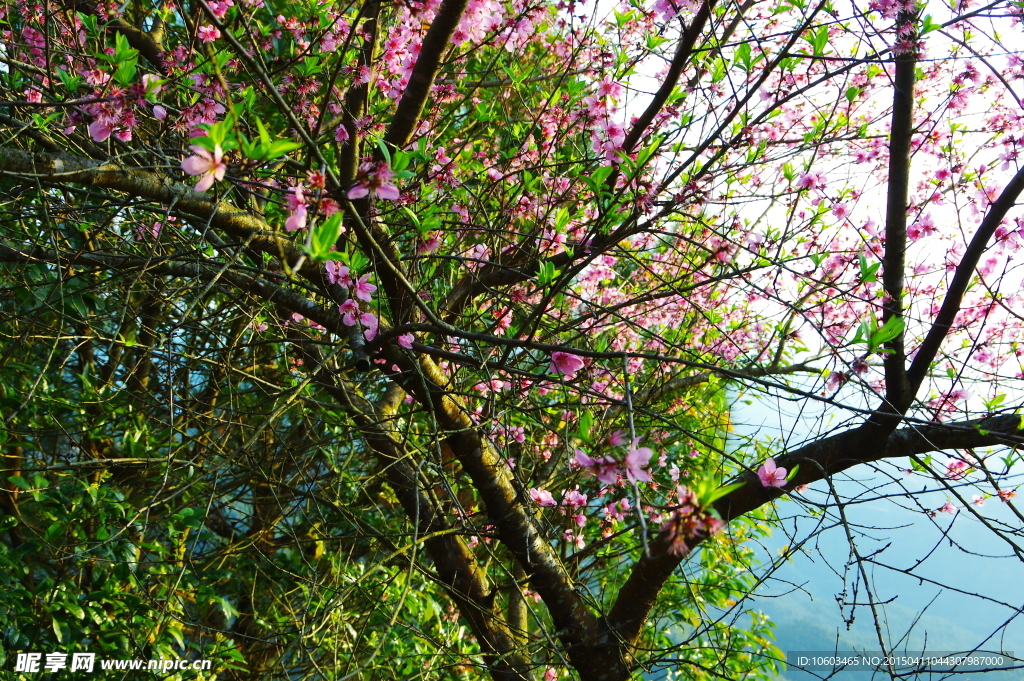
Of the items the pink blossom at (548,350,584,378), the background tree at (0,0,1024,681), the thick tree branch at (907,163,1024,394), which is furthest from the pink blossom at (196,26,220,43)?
the thick tree branch at (907,163,1024,394)

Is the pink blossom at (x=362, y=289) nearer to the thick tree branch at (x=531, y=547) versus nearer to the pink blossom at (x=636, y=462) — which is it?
the thick tree branch at (x=531, y=547)

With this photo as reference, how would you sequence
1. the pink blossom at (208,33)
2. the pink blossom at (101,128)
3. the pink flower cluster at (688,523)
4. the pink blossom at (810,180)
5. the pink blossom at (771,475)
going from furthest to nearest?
1. the pink blossom at (810,180)
2. the pink blossom at (208,33)
3. the pink blossom at (771,475)
4. the pink blossom at (101,128)
5. the pink flower cluster at (688,523)

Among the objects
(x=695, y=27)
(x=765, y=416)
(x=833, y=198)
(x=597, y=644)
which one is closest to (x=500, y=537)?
(x=597, y=644)

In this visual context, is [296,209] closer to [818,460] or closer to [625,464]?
[625,464]

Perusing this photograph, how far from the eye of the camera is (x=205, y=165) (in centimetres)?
104

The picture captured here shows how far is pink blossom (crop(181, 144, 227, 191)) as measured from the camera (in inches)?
40.0

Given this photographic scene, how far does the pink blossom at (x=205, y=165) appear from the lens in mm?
1016

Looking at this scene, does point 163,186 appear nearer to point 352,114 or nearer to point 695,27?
point 352,114

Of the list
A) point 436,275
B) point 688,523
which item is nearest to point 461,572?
point 436,275

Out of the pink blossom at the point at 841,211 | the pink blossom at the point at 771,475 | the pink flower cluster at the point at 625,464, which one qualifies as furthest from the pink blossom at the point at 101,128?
the pink blossom at the point at 841,211

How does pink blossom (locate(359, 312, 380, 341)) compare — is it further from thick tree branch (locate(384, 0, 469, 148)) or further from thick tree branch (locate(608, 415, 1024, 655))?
thick tree branch (locate(608, 415, 1024, 655))

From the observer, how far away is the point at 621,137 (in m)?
2.09

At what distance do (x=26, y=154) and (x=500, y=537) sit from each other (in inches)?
68.1

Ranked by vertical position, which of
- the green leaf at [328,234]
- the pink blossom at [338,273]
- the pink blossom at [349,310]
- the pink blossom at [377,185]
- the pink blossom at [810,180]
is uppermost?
the pink blossom at [810,180]
